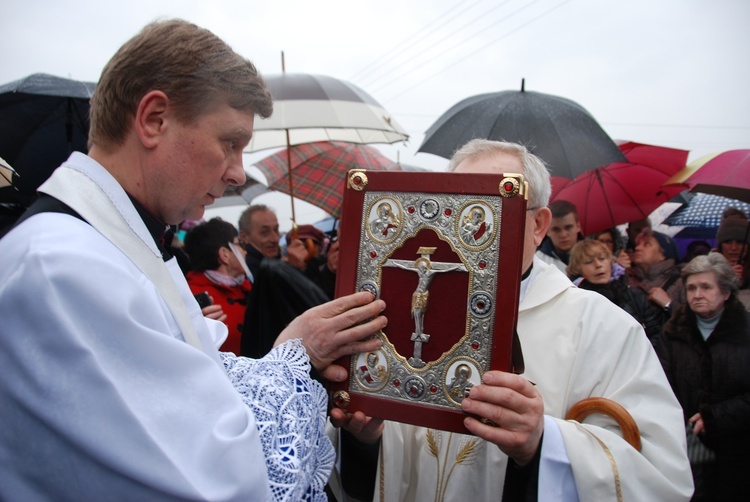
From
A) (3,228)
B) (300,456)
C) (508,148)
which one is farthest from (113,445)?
Answer: (3,228)

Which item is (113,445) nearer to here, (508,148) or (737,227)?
(508,148)

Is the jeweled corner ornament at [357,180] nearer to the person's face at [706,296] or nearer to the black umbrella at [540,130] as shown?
the black umbrella at [540,130]

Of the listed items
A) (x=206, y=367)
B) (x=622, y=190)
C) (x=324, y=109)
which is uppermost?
(x=324, y=109)

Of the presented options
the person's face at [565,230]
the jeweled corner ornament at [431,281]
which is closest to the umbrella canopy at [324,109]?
the person's face at [565,230]

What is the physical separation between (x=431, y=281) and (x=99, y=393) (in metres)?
1.03

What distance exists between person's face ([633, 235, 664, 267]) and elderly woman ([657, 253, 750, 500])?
1984 mm

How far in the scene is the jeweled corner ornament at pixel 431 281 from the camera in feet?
5.80

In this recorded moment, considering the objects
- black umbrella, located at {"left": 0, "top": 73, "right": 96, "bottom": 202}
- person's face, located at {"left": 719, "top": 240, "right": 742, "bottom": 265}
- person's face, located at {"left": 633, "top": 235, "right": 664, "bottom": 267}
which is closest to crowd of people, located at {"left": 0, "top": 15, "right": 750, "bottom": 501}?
black umbrella, located at {"left": 0, "top": 73, "right": 96, "bottom": 202}

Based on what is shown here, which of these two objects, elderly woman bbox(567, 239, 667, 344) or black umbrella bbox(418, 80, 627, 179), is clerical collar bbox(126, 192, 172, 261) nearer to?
black umbrella bbox(418, 80, 627, 179)

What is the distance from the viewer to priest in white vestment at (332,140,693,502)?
6.02ft

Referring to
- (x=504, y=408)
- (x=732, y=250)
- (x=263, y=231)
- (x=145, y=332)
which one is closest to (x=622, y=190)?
(x=732, y=250)

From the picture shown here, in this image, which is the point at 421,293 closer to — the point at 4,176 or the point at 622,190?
the point at 4,176

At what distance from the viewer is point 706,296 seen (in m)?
4.27

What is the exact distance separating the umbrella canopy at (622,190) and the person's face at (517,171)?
4502 mm
